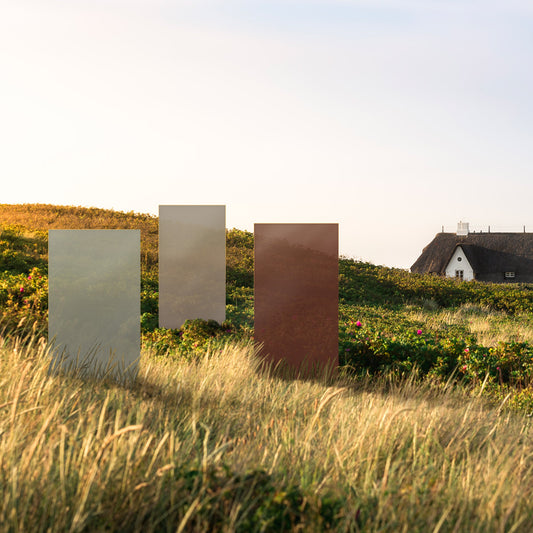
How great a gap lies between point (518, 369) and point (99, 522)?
6430mm

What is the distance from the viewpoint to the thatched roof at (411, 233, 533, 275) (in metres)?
35.3

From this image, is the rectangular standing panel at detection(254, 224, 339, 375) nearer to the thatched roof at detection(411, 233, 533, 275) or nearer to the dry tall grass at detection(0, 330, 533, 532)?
the dry tall grass at detection(0, 330, 533, 532)

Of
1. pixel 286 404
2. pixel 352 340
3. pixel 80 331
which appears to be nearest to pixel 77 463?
pixel 286 404

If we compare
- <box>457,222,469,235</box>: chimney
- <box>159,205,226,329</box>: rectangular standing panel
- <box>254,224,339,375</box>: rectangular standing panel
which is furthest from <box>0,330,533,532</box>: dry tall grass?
<box>457,222,469,235</box>: chimney

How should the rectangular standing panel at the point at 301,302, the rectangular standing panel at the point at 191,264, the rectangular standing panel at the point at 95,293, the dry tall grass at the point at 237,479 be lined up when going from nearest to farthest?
the dry tall grass at the point at 237,479 < the rectangular standing panel at the point at 95,293 < the rectangular standing panel at the point at 301,302 < the rectangular standing panel at the point at 191,264

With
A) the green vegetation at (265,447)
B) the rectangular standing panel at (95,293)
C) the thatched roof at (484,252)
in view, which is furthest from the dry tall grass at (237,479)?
the thatched roof at (484,252)

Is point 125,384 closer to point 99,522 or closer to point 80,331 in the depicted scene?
point 80,331

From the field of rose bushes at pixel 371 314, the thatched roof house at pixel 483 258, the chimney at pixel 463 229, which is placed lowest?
the field of rose bushes at pixel 371 314

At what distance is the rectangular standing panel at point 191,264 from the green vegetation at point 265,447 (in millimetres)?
1959

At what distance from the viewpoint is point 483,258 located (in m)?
35.8

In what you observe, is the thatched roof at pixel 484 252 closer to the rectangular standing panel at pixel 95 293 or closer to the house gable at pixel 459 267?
the house gable at pixel 459 267

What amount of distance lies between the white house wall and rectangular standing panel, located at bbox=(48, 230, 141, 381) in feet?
103

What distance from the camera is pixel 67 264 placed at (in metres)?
6.57

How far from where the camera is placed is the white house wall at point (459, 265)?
35.0 meters
